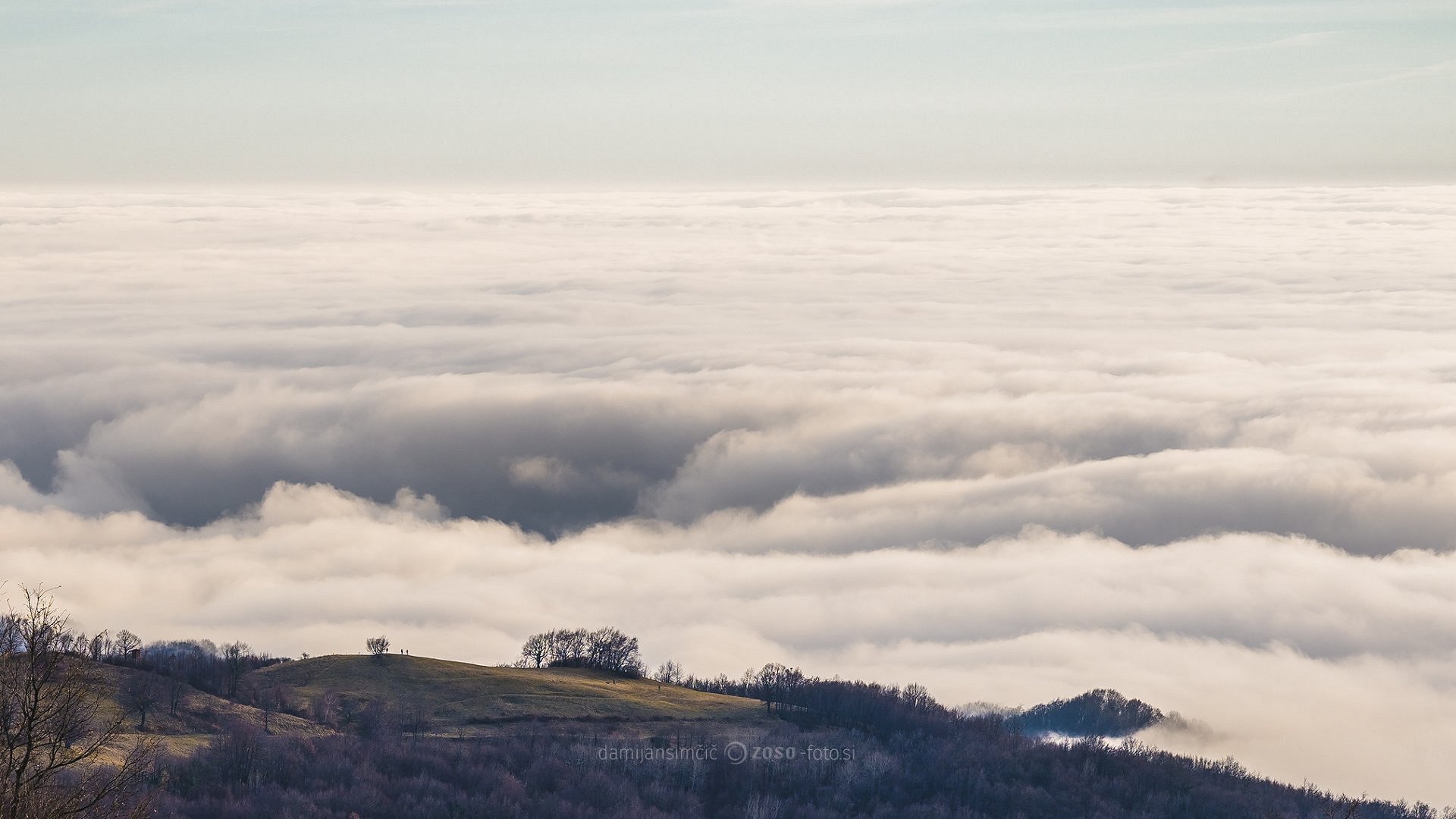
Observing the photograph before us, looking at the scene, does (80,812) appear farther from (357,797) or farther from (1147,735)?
(1147,735)

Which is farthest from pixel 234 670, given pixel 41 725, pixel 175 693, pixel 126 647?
pixel 41 725

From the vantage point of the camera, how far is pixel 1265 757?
184 m

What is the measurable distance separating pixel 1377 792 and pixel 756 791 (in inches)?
3691

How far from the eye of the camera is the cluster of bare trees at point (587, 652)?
167 meters

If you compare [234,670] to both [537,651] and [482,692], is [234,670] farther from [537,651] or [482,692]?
[537,651]

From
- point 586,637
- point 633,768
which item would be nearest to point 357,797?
point 633,768

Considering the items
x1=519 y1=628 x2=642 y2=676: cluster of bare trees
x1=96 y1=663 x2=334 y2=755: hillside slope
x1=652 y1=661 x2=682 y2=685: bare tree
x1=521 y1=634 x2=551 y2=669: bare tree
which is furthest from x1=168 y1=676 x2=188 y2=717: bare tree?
x1=652 y1=661 x2=682 y2=685: bare tree

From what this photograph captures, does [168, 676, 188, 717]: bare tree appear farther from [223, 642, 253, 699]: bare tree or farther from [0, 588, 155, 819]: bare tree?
[0, 588, 155, 819]: bare tree

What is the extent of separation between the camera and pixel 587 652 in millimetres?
169500

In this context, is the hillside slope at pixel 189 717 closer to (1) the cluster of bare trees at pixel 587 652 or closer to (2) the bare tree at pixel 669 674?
(1) the cluster of bare trees at pixel 587 652

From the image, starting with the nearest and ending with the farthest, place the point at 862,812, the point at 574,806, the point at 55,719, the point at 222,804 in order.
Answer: the point at 55,719
the point at 222,804
the point at 574,806
the point at 862,812

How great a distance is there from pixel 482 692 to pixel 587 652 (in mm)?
29590

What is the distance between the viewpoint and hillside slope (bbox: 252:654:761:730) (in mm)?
136250

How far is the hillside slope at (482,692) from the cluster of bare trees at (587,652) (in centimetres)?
1168
